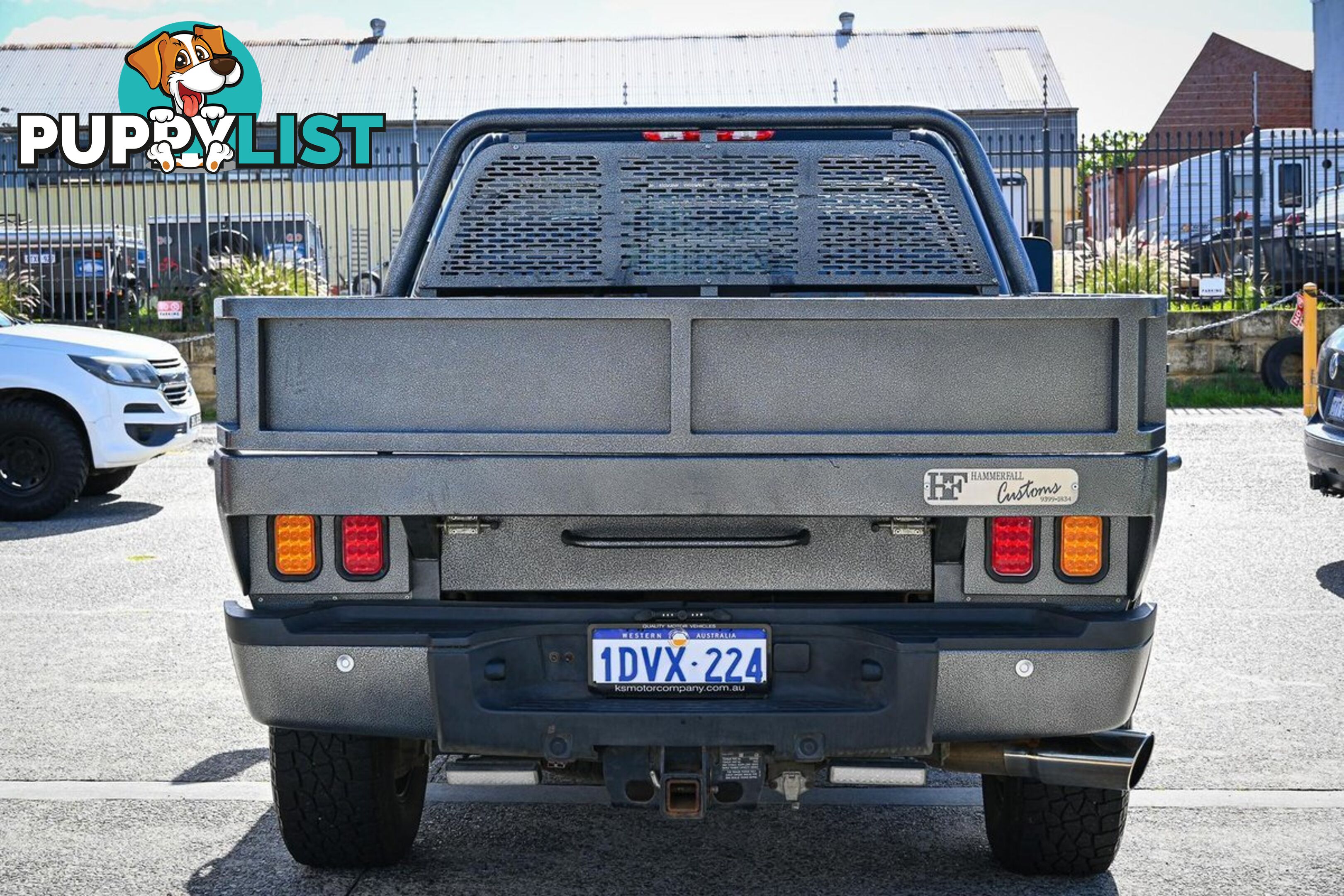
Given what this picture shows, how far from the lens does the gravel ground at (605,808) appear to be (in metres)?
4.13

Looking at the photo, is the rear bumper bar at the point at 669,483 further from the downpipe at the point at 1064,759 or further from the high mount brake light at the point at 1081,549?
the downpipe at the point at 1064,759

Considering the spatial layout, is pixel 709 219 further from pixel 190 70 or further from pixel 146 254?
pixel 190 70

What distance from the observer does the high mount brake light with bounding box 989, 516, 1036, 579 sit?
366cm

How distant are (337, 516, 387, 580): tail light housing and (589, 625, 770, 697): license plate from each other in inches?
19.6

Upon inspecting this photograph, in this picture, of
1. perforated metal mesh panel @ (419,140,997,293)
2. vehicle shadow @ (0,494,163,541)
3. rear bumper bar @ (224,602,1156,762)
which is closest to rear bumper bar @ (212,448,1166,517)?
rear bumper bar @ (224,602,1156,762)

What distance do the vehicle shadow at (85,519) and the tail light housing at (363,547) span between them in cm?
700

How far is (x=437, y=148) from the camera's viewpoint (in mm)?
5188

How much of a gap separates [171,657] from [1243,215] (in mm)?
16013

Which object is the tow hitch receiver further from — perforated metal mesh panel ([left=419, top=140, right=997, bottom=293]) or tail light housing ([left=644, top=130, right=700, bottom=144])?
tail light housing ([left=644, top=130, right=700, bottom=144])

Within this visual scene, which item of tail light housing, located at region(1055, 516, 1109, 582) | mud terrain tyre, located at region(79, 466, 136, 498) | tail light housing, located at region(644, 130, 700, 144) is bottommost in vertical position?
mud terrain tyre, located at region(79, 466, 136, 498)

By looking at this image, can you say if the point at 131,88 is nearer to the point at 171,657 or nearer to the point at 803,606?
the point at 171,657

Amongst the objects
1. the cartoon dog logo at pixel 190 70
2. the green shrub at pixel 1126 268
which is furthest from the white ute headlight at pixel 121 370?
the cartoon dog logo at pixel 190 70

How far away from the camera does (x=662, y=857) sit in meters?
4.32

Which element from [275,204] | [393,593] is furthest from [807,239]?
[275,204]
